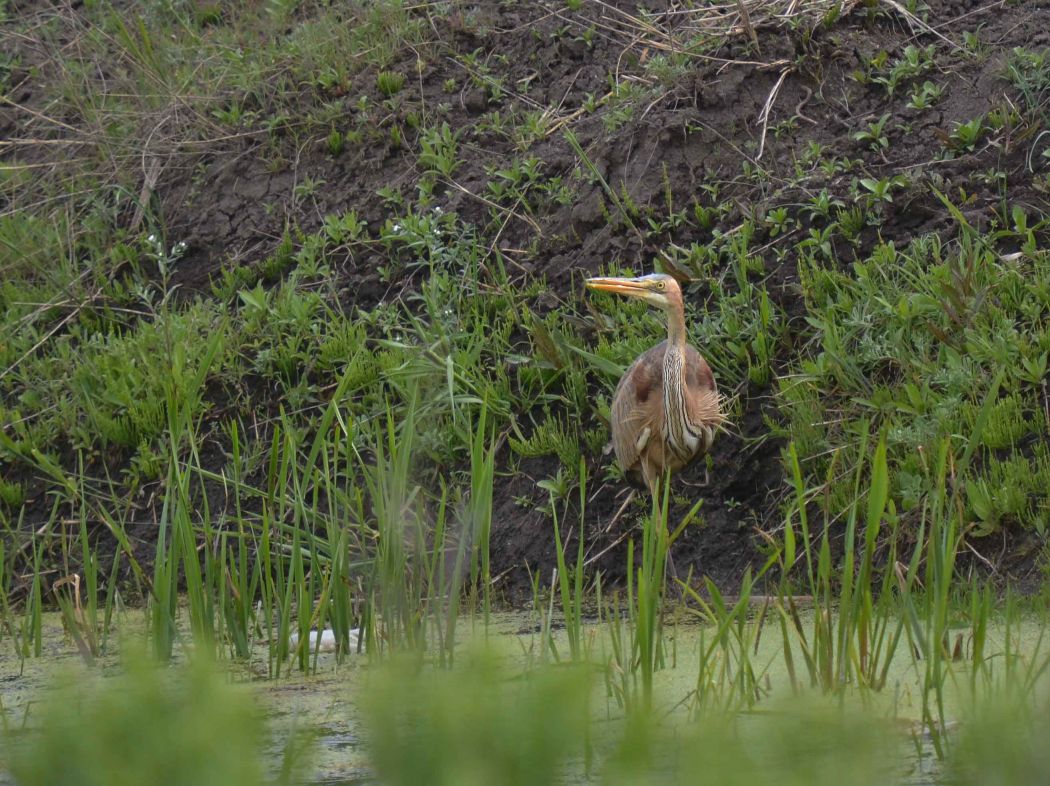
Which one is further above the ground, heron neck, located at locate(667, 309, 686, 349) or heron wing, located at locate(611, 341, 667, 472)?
heron neck, located at locate(667, 309, 686, 349)

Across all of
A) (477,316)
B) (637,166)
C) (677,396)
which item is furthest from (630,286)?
(637,166)

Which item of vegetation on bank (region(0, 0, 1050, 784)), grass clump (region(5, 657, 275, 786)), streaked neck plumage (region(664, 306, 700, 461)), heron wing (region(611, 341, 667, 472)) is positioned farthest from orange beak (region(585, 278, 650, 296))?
grass clump (region(5, 657, 275, 786))

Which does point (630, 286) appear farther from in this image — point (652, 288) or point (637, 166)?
point (637, 166)

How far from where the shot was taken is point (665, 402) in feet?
16.8

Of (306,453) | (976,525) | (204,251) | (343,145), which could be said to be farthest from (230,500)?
(976,525)

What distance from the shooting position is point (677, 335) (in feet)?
17.0

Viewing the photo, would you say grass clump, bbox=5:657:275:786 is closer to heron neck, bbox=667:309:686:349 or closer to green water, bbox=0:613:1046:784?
green water, bbox=0:613:1046:784

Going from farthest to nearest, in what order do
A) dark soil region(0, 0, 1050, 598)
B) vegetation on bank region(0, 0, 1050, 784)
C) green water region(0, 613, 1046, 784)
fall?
1. dark soil region(0, 0, 1050, 598)
2. vegetation on bank region(0, 0, 1050, 784)
3. green water region(0, 613, 1046, 784)

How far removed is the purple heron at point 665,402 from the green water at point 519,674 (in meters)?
0.82

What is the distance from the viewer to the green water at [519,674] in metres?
2.64

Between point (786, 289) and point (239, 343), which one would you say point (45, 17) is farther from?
point (786, 289)

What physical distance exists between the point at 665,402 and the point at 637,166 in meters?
1.86

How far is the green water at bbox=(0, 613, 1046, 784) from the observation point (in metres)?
2.64

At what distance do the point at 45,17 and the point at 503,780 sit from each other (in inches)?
350
